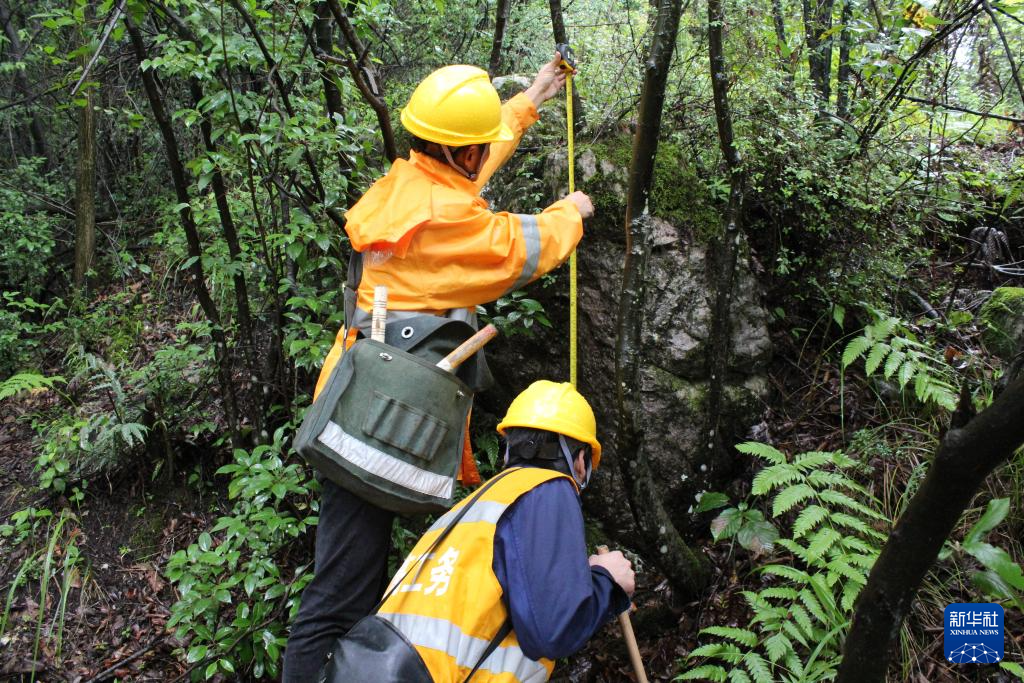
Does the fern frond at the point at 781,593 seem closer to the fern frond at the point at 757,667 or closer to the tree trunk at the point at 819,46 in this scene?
the fern frond at the point at 757,667

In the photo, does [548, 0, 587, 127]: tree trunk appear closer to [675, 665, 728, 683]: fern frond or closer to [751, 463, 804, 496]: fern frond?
[751, 463, 804, 496]: fern frond

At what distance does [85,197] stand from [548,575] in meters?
8.37

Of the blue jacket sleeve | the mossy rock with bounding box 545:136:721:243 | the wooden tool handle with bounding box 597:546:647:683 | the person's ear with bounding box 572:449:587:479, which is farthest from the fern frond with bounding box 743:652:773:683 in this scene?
the mossy rock with bounding box 545:136:721:243

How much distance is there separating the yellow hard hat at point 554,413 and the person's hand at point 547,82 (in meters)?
1.63

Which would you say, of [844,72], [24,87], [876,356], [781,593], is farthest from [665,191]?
[24,87]

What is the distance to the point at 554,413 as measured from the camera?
95.0 inches

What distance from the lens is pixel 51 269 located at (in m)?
8.55

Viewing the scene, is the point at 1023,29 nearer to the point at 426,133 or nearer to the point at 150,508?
the point at 426,133

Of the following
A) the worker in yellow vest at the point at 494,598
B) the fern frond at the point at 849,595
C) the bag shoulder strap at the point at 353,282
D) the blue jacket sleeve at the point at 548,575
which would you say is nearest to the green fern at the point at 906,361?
the fern frond at the point at 849,595

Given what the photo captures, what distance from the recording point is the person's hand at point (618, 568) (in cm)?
229

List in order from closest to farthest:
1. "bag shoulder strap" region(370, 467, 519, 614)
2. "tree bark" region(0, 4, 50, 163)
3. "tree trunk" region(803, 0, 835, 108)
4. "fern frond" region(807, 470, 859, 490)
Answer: "bag shoulder strap" region(370, 467, 519, 614), "fern frond" region(807, 470, 859, 490), "tree trunk" region(803, 0, 835, 108), "tree bark" region(0, 4, 50, 163)

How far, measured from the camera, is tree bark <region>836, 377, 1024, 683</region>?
167cm

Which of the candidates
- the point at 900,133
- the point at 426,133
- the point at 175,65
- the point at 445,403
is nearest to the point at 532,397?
the point at 445,403

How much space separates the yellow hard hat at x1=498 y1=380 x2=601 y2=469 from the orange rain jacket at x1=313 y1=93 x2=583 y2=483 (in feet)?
1.89
